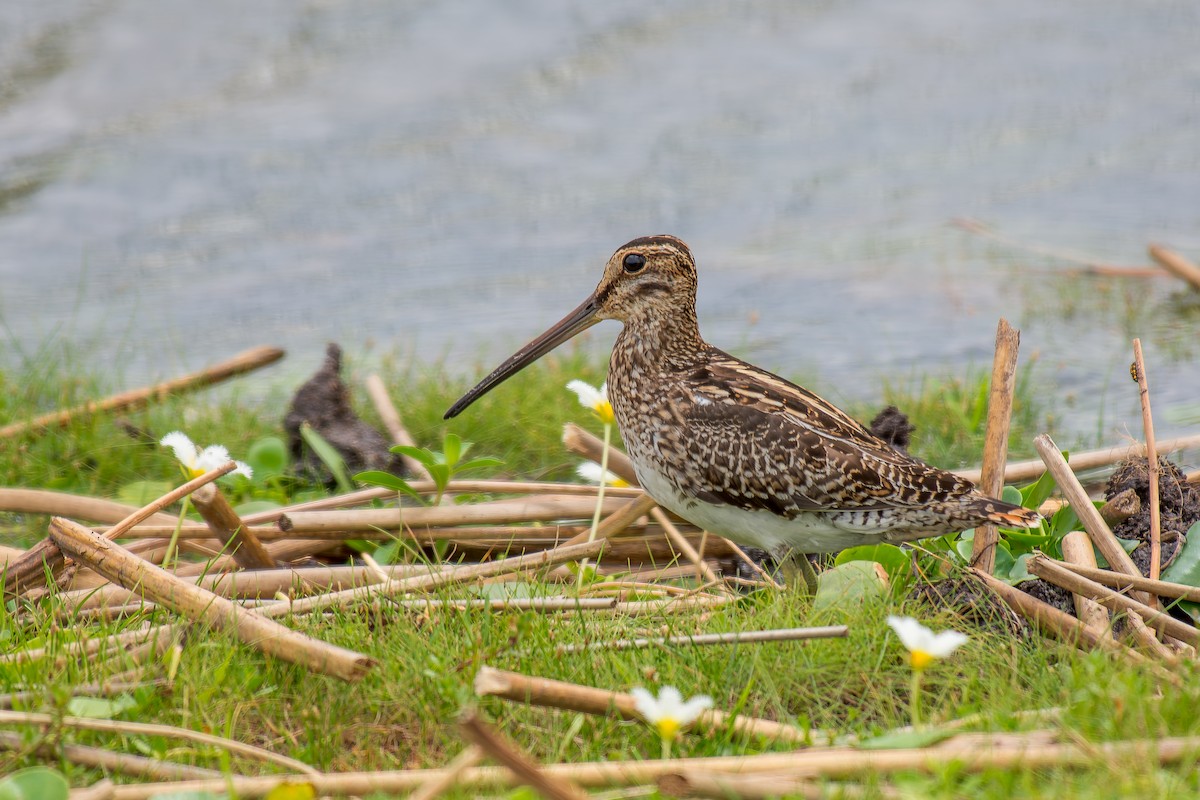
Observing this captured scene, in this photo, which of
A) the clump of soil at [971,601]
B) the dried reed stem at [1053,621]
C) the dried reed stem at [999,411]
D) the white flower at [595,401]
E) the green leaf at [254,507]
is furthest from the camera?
the green leaf at [254,507]

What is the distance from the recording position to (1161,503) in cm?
502

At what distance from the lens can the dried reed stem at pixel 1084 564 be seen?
4.27m

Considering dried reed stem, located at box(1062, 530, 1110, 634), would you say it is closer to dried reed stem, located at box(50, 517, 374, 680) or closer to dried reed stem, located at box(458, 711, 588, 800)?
dried reed stem, located at box(458, 711, 588, 800)

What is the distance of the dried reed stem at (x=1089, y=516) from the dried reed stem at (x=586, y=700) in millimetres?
1445

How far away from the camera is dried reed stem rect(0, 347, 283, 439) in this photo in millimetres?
7324

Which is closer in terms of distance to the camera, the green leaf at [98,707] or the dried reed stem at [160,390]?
the green leaf at [98,707]

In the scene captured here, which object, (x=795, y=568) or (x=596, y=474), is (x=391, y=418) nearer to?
(x=596, y=474)

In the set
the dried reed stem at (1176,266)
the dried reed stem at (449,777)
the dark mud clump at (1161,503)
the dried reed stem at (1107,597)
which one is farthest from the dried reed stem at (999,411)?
the dried reed stem at (1176,266)

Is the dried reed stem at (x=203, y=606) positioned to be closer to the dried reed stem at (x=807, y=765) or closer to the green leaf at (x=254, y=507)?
the dried reed stem at (x=807, y=765)

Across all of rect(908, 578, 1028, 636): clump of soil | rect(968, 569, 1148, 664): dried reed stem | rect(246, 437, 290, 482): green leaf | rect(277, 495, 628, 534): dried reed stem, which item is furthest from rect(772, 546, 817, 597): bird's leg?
rect(246, 437, 290, 482): green leaf

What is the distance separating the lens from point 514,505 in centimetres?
577

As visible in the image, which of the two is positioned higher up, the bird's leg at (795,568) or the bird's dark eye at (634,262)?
the bird's dark eye at (634,262)

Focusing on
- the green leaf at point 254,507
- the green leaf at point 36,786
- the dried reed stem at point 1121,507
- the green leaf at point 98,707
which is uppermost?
the dried reed stem at point 1121,507

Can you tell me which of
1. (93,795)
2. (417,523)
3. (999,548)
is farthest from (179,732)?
(999,548)
